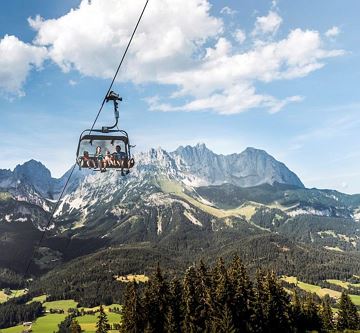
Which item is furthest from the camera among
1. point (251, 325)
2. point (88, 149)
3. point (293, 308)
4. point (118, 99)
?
point (293, 308)

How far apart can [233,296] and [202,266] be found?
325 inches

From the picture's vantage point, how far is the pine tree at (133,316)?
247ft

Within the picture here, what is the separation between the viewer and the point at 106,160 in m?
38.0

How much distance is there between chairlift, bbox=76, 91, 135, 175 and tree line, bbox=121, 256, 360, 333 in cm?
4420

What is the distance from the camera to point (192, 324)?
250ft

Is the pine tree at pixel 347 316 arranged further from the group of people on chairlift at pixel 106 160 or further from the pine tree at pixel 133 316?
the group of people on chairlift at pixel 106 160

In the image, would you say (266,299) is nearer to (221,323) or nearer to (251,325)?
(251,325)

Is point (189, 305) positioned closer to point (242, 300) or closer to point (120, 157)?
point (242, 300)

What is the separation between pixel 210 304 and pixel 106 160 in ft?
155

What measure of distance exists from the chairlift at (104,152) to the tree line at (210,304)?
44204 millimetres

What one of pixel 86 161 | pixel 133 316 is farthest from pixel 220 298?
pixel 86 161

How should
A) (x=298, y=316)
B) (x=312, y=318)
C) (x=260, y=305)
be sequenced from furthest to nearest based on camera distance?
(x=312, y=318) < (x=298, y=316) < (x=260, y=305)

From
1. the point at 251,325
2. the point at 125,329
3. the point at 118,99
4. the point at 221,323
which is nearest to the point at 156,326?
the point at 125,329

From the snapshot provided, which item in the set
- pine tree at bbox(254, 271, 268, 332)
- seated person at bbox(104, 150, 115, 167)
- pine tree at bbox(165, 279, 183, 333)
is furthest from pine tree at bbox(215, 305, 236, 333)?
seated person at bbox(104, 150, 115, 167)
